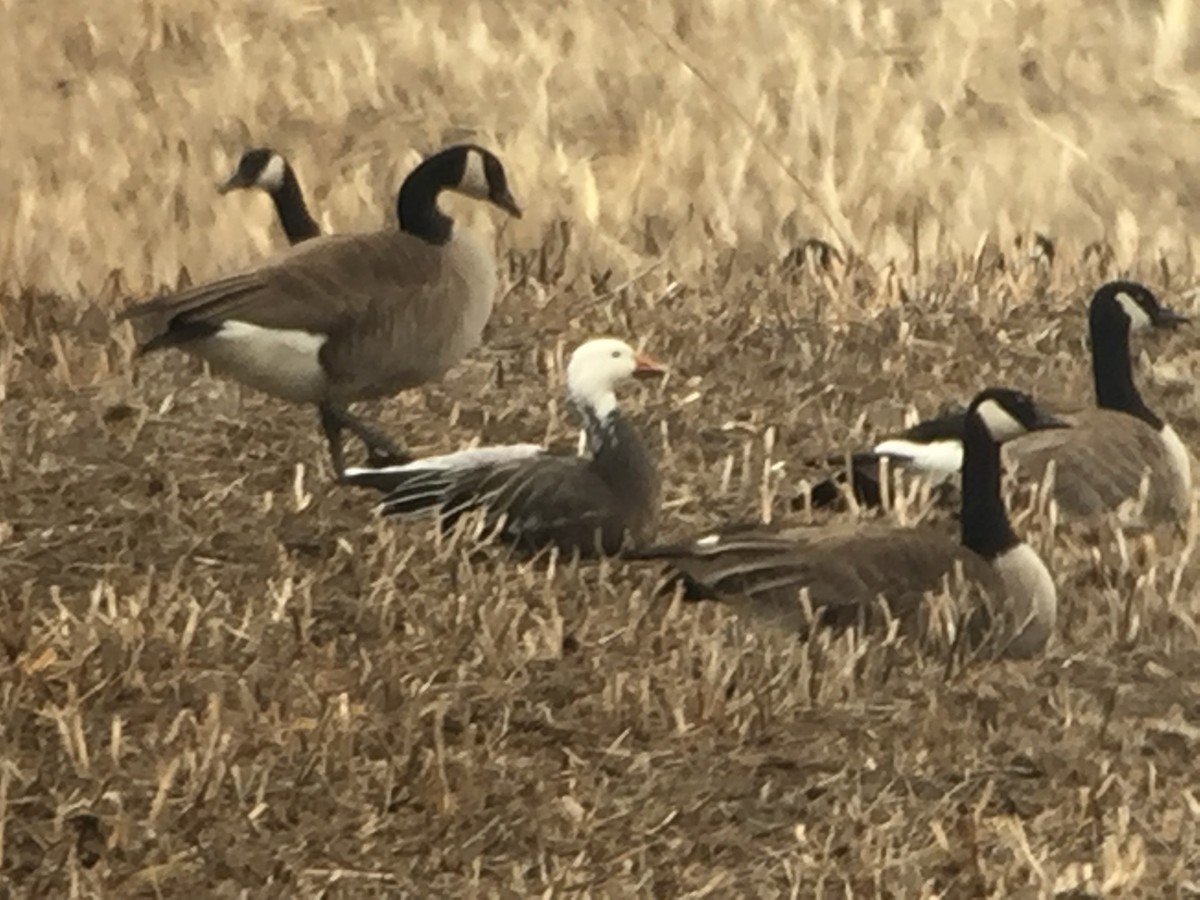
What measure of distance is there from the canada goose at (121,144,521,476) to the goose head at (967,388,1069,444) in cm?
152

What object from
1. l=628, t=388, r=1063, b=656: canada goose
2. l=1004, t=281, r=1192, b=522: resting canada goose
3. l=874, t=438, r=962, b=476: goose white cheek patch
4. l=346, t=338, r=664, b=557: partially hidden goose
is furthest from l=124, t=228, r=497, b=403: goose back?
l=1004, t=281, r=1192, b=522: resting canada goose

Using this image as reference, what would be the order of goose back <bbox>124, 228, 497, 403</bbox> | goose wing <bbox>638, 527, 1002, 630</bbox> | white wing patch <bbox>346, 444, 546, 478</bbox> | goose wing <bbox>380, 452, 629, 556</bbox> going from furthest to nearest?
goose back <bbox>124, 228, 497, 403</bbox> → white wing patch <bbox>346, 444, 546, 478</bbox> → goose wing <bbox>380, 452, 629, 556</bbox> → goose wing <bbox>638, 527, 1002, 630</bbox>

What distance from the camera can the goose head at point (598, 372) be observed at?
272 inches

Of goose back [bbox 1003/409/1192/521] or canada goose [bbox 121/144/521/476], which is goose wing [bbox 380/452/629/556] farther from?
goose back [bbox 1003/409/1192/521]

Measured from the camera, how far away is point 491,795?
4953mm

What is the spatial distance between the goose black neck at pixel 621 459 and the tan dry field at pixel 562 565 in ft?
1.01

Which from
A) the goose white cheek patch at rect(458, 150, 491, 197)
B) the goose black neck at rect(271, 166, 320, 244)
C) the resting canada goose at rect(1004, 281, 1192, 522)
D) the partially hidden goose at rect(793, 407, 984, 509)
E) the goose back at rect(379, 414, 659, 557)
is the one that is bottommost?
the resting canada goose at rect(1004, 281, 1192, 522)

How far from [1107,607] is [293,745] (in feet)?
7.16

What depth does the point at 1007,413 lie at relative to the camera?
264 inches

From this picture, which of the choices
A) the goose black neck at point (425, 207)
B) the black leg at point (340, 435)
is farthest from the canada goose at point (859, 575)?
the goose black neck at point (425, 207)

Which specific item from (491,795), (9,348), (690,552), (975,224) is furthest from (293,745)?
(975,224)

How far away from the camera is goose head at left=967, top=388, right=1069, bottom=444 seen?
6.67m

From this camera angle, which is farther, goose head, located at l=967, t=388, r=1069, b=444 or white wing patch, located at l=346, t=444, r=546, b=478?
goose head, located at l=967, t=388, r=1069, b=444

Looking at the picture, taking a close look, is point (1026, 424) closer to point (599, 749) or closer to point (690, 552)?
point (690, 552)
